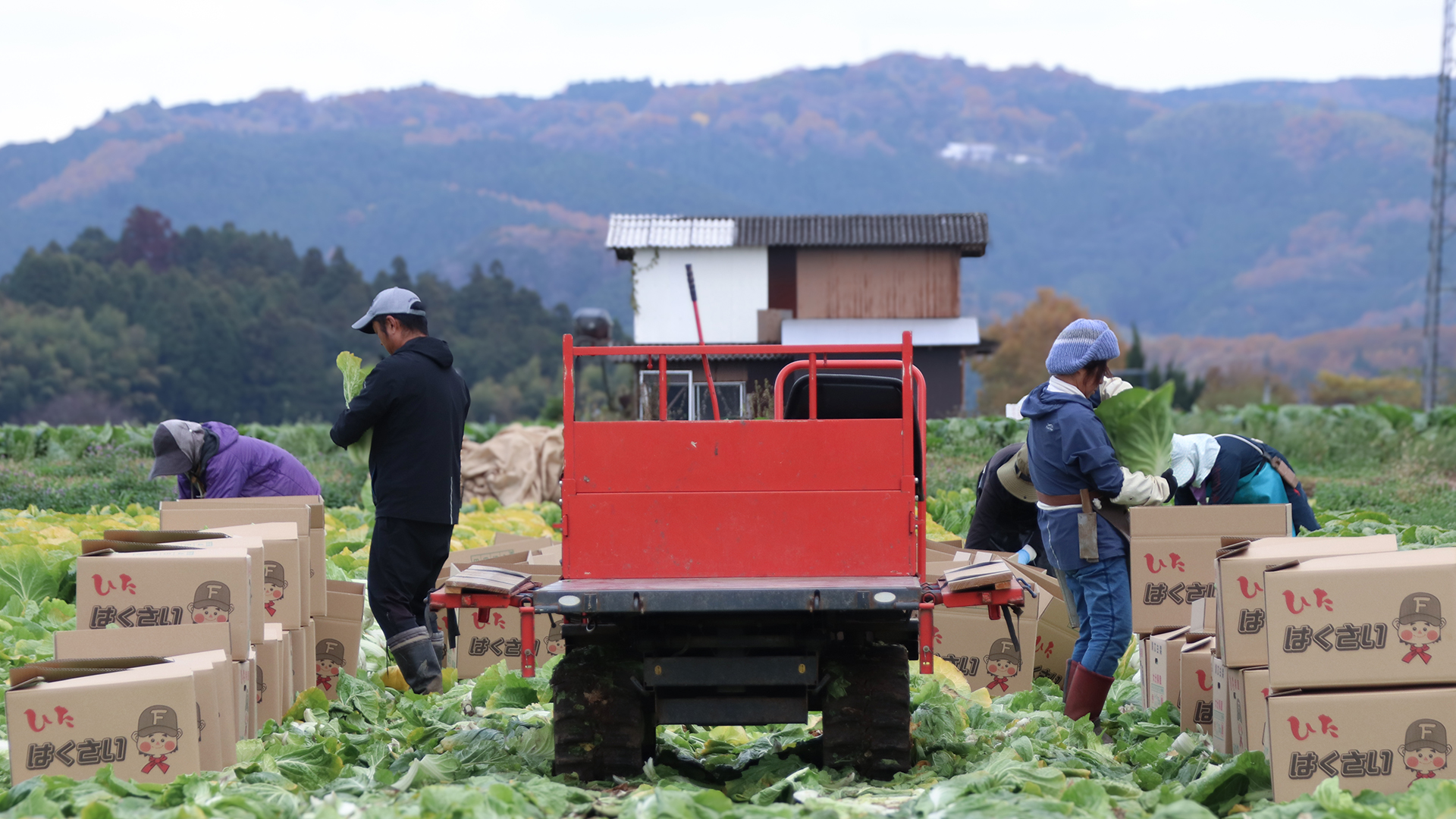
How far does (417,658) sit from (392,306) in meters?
1.79

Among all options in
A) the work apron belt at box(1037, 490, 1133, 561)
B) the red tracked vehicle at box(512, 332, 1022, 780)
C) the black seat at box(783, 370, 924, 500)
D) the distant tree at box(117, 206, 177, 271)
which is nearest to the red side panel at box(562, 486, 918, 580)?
the red tracked vehicle at box(512, 332, 1022, 780)

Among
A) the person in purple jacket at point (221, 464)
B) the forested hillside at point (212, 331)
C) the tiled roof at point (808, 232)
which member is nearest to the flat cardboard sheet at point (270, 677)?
the person in purple jacket at point (221, 464)

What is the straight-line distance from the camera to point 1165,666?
5938 mm

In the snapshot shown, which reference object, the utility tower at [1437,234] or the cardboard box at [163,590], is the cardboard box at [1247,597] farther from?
the utility tower at [1437,234]

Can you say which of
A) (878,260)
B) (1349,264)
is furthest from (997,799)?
(1349,264)

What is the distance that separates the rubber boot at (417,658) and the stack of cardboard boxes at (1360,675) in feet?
12.9

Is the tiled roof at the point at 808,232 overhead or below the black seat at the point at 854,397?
overhead

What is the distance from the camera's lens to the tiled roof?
120ft

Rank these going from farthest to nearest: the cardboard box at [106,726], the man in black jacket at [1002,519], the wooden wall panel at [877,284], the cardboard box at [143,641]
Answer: the wooden wall panel at [877,284] < the man in black jacket at [1002,519] < the cardboard box at [143,641] < the cardboard box at [106,726]

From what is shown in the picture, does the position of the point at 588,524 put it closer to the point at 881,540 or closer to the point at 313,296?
the point at 881,540

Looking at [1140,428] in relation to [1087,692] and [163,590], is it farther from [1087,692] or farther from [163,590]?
[163,590]

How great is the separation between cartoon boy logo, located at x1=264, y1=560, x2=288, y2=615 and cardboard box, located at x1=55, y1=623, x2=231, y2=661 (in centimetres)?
93

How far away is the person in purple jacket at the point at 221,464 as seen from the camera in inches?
294

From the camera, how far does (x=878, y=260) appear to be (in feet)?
122
